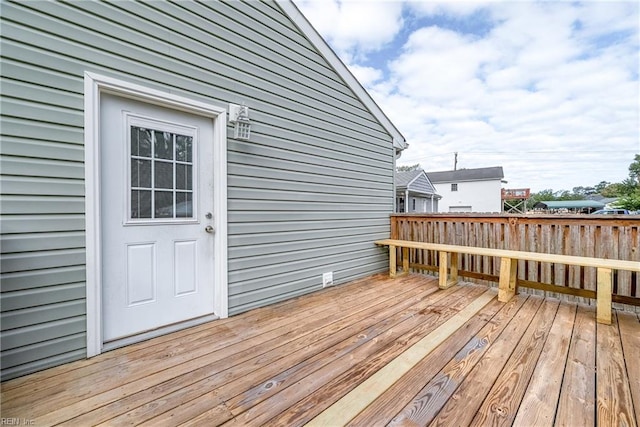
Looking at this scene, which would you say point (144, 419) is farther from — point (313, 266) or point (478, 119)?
point (478, 119)

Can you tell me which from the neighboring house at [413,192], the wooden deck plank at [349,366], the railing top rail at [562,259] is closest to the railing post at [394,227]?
the railing top rail at [562,259]

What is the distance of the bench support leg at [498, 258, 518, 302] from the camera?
293 centimetres

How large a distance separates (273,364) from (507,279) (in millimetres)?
2747

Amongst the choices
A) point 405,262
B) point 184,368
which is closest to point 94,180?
point 184,368

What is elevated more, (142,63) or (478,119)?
(478,119)

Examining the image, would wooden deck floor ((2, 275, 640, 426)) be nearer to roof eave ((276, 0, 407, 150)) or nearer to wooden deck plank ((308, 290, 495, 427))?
wooden deck plank ((308, 290, 495, 427))

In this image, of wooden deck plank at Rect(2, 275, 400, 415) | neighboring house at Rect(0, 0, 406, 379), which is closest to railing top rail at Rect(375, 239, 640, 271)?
neighboring house at Rect(0, 0, 406, 379)

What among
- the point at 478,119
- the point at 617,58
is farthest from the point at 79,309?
the point at 478,119

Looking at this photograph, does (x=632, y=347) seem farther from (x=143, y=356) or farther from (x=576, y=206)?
(x=576, y=206)

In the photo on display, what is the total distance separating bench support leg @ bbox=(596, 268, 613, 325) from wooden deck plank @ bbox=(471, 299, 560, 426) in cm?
46

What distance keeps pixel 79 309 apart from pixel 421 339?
8.08 ft

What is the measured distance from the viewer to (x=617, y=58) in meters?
5.95

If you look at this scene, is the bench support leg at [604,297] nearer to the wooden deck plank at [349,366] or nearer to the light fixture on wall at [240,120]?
the wooden deck plank at [349,366]

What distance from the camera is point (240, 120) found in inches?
97.3
